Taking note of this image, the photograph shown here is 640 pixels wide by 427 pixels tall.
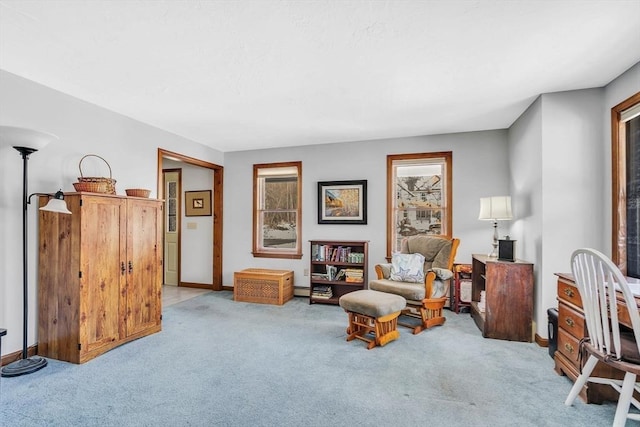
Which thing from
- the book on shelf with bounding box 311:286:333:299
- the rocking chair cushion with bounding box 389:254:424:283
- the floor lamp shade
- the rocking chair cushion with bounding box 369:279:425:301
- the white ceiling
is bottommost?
the book on shelf with bounding box 311:286:333:299

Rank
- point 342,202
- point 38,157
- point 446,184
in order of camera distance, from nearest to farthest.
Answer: point 38,157, point 446,184, point 342,202

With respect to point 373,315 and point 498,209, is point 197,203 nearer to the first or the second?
point 373,315

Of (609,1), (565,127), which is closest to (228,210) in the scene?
(565,127)

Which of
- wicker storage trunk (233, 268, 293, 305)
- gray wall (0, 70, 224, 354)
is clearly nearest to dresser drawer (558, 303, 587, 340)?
wicker storage trunk (233, 268, 293, 305)

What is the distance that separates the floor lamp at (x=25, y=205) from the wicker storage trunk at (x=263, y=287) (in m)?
2.40

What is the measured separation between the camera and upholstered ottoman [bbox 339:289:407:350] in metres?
2.97

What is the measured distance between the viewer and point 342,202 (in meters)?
4.93

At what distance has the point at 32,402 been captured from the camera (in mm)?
2080

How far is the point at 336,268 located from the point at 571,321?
116 inches

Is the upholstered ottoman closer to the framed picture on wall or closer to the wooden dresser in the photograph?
the wooden dresser

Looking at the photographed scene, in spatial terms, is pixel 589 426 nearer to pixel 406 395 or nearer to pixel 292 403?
pixel 406 395

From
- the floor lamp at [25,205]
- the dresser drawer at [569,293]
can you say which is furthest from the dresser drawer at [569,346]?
the floor lamp at [25,205]

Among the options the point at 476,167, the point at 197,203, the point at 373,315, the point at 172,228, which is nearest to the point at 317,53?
the point at 373,315

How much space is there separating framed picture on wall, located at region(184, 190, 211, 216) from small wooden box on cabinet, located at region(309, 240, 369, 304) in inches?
86.6
